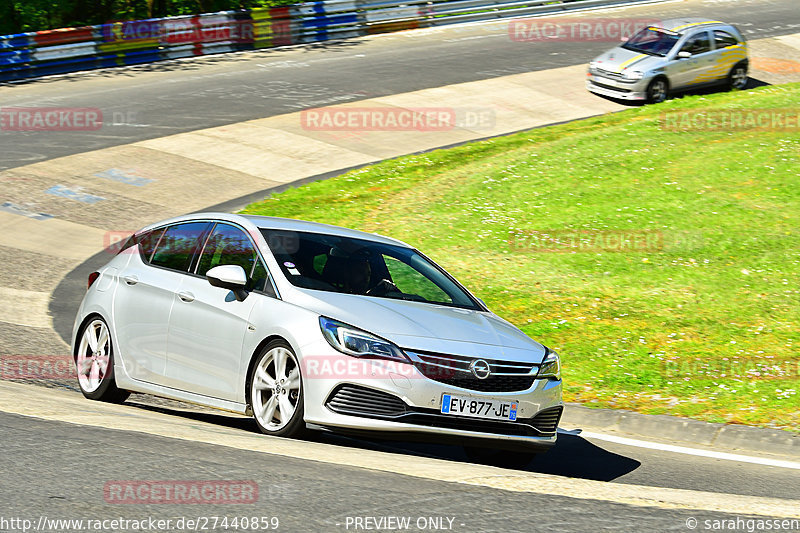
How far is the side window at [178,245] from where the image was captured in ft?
25.3

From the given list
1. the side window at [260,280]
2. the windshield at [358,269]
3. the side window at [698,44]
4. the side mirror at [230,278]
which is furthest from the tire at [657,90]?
the side mirror at [230,278]

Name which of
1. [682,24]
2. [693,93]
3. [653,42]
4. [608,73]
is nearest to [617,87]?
[608,73]

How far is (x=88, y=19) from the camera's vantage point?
98.9 ft

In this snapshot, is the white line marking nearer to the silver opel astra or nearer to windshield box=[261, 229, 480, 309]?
the silver opel astra

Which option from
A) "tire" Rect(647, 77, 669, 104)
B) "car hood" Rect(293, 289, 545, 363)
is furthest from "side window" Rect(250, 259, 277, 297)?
"tire" Rect(647, 77, 669, 104)

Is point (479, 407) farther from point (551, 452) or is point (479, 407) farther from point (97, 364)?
point (97, 364)

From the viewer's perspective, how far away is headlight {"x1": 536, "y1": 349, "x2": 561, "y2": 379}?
678 cm

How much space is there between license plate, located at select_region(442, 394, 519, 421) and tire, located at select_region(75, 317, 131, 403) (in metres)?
3.06

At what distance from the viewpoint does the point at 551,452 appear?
25.1 feet

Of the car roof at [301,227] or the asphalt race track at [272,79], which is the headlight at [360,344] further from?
the asphalt race track at [272,79]

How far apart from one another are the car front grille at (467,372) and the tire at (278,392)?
2.56ft

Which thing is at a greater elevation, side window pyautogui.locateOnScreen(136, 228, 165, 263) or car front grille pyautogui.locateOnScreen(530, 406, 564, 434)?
side window pyautogui.locateOnScreen(136, 228, 165, 263)

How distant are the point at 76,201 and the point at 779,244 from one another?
10481 mm

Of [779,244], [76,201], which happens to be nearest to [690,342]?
[779,244]
